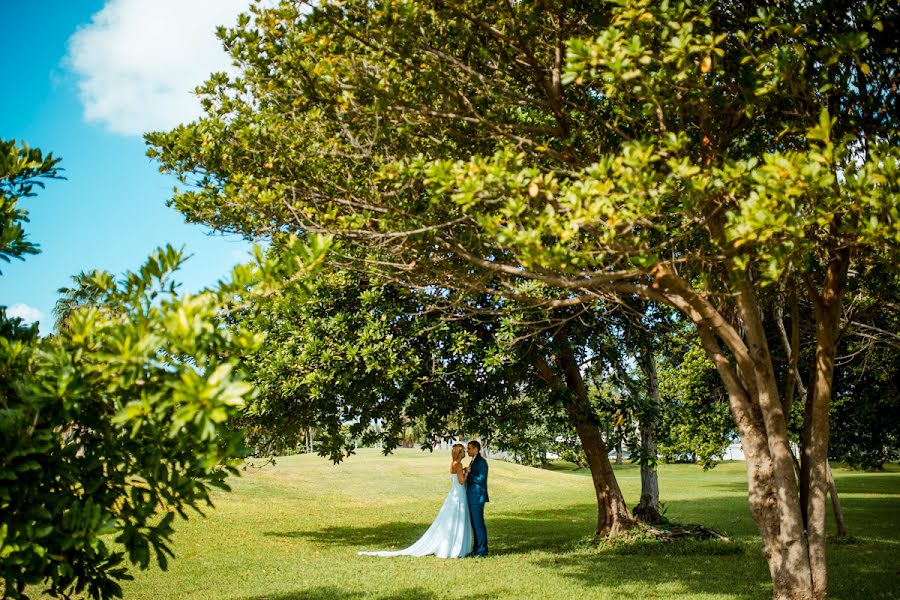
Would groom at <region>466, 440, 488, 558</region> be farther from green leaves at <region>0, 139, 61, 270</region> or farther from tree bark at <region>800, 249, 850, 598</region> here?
green leaves at <region>0, 139, 61, 270</region>

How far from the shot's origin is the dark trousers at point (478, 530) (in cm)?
1517

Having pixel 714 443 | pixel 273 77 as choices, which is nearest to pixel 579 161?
pixel 273 77

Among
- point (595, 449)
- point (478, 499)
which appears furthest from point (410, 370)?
point (595, 449)

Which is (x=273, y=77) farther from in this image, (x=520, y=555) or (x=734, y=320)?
(x=520, y=555)

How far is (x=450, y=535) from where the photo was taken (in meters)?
15.4

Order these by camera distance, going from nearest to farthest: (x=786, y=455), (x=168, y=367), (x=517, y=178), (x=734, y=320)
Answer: (x=168, y=367), (x=517, y=178), (x=786, y=455), (x=734, y=320)

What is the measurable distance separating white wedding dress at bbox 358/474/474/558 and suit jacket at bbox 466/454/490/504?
13 cm

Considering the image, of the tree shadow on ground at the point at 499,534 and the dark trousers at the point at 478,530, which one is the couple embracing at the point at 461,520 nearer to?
the dark trousers at the point at 478,530

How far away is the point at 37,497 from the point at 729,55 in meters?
7.66

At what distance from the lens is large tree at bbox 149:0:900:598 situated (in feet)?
21.1

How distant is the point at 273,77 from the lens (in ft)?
29.6

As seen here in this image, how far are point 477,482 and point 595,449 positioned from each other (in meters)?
2.69

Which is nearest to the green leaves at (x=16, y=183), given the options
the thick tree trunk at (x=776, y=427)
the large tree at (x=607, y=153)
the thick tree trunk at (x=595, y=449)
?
the large tree at (x=607, y=153)

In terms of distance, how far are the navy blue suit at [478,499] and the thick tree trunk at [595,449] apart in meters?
2.27
